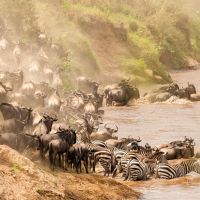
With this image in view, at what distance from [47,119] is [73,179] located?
5.73m

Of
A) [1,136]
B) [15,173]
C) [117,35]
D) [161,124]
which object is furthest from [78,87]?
[15,173]

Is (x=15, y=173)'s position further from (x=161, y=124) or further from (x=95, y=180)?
(x=161, y=124)

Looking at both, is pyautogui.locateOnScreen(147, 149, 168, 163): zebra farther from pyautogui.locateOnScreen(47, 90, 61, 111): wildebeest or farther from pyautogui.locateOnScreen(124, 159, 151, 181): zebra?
pyautogui.locateOnScreen(47, 90, 61, 111): wildebeest

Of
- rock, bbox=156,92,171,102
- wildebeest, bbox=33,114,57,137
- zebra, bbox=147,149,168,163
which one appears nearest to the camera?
wildebeest, bbox=33,114,57,137

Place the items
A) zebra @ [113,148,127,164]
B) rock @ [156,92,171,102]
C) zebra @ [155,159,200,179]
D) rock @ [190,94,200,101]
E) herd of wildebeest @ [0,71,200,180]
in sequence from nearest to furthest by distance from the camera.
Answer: herd of wildebeest @ [0,71,200,180] < zebra @ [155,159,200,179] < zebra @ [113,148,127,164] < rock @ [156,92,171,102] < rock @ [190,94,200,101]

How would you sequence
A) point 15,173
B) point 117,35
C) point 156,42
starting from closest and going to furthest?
point 15,173 → point 117,35 → point 156,42

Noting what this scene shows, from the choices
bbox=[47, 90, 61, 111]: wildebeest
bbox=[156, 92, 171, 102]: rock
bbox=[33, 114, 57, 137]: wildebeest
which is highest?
bbox=[156, 92, 171, 102]: rock

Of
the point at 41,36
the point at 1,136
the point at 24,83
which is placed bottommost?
the point at 1,136

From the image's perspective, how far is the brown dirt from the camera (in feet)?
58.1

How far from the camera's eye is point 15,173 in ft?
60.6

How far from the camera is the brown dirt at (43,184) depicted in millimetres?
17703

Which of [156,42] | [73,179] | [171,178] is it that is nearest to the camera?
[73,179]

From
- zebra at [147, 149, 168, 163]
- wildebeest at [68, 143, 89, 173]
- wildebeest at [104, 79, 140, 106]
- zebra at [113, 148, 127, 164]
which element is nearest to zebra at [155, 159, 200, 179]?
zebra at [147, 149, 168, 163]

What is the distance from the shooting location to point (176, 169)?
2666 cm
